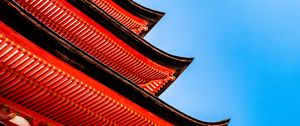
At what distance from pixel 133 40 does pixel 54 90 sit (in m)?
5.23

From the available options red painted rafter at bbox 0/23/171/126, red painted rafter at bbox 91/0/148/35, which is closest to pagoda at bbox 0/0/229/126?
red painted rafter at bbox 0/23/171/126

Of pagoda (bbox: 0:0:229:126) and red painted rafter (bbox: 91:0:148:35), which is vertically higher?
red painted rafter (bbox: 91:0:148:35)

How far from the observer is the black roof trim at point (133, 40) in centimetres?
1155

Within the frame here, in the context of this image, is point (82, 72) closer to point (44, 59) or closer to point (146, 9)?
point (44, 59)

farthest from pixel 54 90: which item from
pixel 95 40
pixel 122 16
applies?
pixel 122 16

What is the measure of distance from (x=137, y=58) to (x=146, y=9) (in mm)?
3396

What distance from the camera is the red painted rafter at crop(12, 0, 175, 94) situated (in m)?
11.2

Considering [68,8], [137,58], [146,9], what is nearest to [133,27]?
[146,9]

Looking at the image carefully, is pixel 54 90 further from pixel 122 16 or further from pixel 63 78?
pixel 122 16

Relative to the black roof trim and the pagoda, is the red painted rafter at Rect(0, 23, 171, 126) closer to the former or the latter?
the pagoda

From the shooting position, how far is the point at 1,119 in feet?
23.8

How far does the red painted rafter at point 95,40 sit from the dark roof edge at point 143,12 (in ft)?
9.59

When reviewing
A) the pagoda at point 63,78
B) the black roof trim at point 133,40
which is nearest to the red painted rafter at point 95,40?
the pagoda at point 63,78

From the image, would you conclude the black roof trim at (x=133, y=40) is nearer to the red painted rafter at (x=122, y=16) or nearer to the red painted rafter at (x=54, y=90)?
the red painted rafter at (x=122, y=16)
